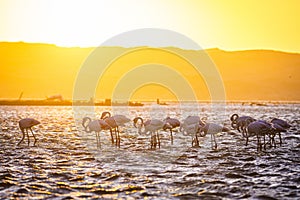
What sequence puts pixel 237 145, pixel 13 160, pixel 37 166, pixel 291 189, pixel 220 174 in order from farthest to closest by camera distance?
1. pixel 237 145
2. pixel 13 160
3. pixel 37 166
4. pixel 220 174
5. pixel 291 189

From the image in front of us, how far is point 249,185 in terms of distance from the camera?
53.5 ft

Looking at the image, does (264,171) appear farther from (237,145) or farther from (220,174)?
(237,145)

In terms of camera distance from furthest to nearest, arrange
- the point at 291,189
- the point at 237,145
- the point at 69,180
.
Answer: the point at 237,145 → the point at 69,180 → the point at 291,189

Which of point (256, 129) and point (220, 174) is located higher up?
point (256, 129)

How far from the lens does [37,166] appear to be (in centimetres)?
2011

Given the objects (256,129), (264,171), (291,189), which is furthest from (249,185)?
(256,129)

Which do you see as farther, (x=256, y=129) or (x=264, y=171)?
(x=256, y=129)

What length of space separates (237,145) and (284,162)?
771 centimetres

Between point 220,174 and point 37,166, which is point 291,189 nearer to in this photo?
point 220,174

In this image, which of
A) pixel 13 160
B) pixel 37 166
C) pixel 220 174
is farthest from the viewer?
pixel 13 160

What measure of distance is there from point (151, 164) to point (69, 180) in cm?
497

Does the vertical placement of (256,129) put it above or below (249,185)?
above

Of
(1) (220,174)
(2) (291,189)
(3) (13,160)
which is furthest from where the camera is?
(3) (13,160)

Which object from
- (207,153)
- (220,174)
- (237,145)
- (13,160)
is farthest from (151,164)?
(237,145)
